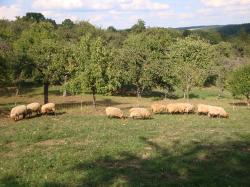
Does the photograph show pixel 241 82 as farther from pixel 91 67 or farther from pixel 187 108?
Result: pixel 91 67

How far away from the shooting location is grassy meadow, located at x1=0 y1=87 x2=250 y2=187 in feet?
70.3

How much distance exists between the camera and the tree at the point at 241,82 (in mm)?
61531

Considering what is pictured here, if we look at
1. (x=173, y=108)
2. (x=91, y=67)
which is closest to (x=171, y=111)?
(x=173, y=108)

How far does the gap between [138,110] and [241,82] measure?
26379 millimetres

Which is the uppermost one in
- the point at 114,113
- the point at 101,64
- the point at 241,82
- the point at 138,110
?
the point at 101,64

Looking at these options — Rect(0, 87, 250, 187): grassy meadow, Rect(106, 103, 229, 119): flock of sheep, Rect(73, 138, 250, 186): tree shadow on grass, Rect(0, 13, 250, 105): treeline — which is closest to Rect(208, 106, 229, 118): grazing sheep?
Rect(106, 103, 229, 119): flock of sheep

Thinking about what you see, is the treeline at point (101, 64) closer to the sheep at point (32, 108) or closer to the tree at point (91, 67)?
the tree at point (91, 67)

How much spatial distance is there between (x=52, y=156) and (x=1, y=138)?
26.4 feet

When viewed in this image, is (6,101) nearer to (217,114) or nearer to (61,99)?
(61,99)

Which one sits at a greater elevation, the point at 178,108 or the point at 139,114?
the point at 178,108

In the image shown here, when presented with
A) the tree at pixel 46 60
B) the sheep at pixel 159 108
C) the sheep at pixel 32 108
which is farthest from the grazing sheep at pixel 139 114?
the tree at pixel 46 60

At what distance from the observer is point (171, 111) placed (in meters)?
46.7

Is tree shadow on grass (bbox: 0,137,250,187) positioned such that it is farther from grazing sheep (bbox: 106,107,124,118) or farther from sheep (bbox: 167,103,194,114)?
sheep (bbox: 167,103,194,114)

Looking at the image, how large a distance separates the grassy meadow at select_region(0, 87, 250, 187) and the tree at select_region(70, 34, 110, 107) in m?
8.66
